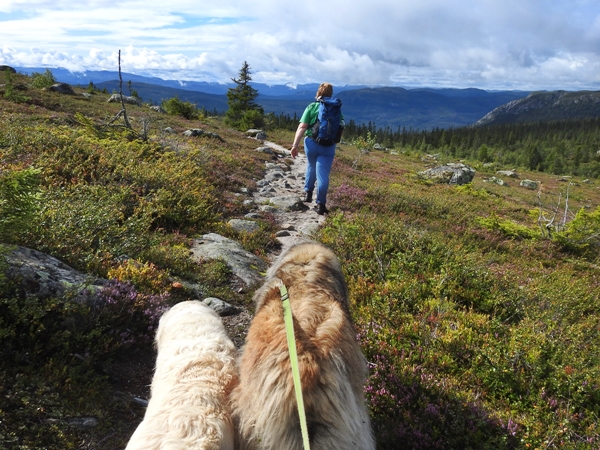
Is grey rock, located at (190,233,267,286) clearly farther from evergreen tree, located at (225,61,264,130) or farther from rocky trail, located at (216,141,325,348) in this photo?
evergreen tree, located at (225,61,264,130)

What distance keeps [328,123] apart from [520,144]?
5468 inches

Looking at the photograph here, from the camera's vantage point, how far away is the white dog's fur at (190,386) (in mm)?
2080

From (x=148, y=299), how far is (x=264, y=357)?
309cm

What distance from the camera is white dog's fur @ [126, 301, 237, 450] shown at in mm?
2080

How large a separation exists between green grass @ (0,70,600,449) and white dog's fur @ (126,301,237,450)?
80cm

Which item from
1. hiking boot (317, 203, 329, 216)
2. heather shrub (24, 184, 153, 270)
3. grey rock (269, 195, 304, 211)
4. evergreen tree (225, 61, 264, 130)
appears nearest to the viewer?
heather shrub (24, 184, 153, 270)

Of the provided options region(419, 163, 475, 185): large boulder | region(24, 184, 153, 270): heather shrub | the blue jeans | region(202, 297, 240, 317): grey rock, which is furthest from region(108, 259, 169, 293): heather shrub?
region(419, 163, 475, 185): large boulder

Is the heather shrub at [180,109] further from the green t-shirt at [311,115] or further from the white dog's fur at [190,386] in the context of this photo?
the white dog's fur at [190,386]

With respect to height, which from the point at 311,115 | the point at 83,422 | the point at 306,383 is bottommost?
the point at 83,422

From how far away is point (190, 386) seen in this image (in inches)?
101

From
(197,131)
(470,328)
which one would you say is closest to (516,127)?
(197,131)

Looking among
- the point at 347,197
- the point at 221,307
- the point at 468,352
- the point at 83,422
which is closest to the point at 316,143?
the point at 347,197

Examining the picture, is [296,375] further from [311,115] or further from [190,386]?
[311,115]

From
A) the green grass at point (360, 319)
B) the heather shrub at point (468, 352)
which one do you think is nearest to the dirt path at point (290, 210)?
the green grass at point (360, 319)
